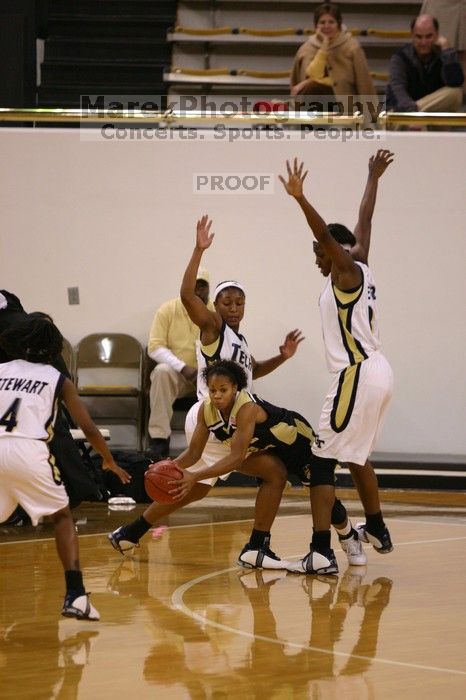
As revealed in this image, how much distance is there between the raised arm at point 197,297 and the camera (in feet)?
19.8

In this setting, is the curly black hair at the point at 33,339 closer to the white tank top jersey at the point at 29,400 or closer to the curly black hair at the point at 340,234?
the white tank top jersey at the point at 29,400

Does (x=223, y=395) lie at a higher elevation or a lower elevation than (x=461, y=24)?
lower

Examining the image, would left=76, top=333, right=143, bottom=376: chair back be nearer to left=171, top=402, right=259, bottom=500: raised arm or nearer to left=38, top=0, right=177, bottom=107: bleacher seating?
left=38, top=0, right=177, bottom=107: bleacher seating

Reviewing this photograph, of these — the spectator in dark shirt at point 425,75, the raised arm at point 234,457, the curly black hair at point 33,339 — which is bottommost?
the raised arm at point 234,457

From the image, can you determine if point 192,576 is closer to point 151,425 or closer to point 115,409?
point 151,425

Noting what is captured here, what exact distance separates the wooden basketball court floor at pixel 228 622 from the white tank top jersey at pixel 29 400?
0.80 metres

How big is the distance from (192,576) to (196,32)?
8.21 m

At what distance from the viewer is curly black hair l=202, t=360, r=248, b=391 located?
5.81m

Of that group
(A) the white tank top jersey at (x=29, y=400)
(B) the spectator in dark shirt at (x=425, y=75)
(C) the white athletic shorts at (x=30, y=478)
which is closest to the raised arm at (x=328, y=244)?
(A) the white tank top jersey at (x=29, y=400)

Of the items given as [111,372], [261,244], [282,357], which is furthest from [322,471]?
[261,244]

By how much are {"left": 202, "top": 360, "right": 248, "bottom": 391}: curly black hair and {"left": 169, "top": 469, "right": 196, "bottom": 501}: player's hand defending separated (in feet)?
1.58

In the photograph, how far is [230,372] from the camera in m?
5.84

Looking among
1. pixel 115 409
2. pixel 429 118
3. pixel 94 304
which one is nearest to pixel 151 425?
pixel 115 409

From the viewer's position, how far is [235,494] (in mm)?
9086
